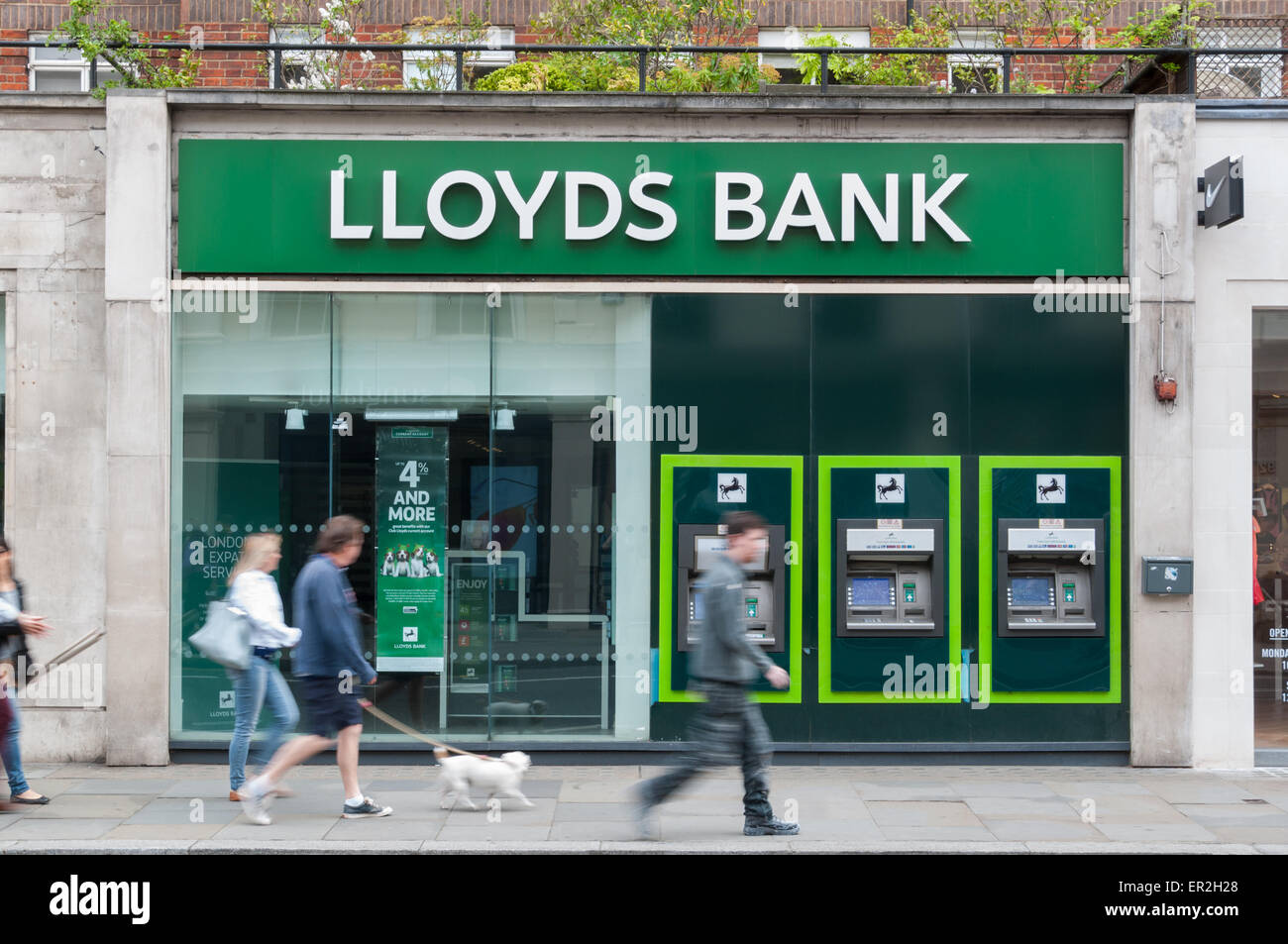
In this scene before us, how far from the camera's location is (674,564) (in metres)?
9.45

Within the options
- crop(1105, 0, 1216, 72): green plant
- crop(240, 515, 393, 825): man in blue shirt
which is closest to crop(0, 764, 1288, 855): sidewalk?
crop(240, 515, 393, 825): man in blue shirt

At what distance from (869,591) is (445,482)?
357cm

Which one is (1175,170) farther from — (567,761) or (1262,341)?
(567,761)

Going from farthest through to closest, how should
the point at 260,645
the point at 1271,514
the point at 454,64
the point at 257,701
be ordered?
the point at 454,64 < the point at 1271,514 < the point at 257,701 < the point at 260,645

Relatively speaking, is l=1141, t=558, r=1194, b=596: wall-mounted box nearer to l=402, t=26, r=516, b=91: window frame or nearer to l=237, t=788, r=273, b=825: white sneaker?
l=237, t=788, r=273, b=825: white sneaker

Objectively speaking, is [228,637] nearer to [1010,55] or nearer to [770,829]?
[770,829]

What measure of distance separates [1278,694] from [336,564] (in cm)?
762

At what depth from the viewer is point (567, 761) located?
938 cm

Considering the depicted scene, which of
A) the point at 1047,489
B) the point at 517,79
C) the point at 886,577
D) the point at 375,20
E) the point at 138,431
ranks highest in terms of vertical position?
the point at 375,20

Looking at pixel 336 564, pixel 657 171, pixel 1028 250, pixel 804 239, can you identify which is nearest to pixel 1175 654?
pixel 1028 250

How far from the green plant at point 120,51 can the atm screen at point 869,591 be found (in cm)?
693

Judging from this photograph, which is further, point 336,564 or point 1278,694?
point 1278,694

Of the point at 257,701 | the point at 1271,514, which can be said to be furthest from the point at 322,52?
the point at 1271,514

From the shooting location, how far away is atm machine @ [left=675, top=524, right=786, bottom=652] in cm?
938
